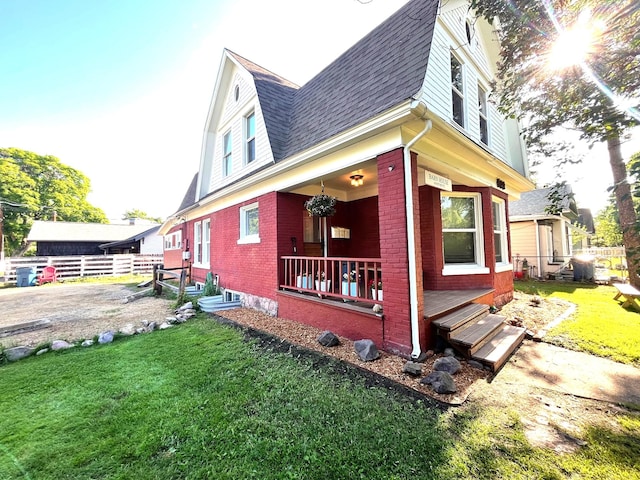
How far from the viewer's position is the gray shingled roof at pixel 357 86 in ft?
14.2

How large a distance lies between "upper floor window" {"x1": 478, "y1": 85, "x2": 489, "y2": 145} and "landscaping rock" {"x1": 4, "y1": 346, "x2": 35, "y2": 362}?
1111 cm

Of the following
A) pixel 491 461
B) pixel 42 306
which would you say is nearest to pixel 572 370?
pixel 491 461

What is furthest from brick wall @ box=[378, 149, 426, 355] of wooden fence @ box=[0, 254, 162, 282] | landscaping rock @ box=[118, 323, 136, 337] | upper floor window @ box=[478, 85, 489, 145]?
wooden fence @ box=[0, 254, 162, 282]

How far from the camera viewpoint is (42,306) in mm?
8969

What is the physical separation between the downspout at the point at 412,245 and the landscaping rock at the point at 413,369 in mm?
294

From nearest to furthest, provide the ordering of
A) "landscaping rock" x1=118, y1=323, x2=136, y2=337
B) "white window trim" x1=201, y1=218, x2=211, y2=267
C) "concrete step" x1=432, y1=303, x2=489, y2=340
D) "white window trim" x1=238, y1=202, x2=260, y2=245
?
"concrete step" x1=432, y1=303, x2=489, y2=340 → "landscaping rock" x1=118, y1=323, x2=136, y2=337 → "white window trim" x1=238, y1=202, x2=260, y2=245 → "white window trim" x1=201, y1=218, x2=211, y2=267

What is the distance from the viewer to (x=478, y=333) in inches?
167

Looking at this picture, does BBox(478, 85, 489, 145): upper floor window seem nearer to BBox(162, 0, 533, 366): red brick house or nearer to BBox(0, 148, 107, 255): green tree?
BBox(162, 0, 533, 366): red brick house

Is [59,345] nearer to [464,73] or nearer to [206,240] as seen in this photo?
[206,240]

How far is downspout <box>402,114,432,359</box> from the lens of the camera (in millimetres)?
3812

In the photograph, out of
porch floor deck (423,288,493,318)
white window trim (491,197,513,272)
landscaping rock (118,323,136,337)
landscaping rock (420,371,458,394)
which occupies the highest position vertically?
white window trim (491,197,513,272)

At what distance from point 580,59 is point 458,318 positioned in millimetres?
4453

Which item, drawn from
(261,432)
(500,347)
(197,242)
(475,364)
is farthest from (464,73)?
(197,242)

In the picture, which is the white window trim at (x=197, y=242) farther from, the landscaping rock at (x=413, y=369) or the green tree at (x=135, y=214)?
the green tree at (x=135, y=214)
